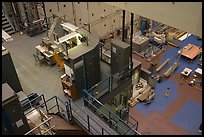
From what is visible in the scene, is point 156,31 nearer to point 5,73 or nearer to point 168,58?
point 168,58

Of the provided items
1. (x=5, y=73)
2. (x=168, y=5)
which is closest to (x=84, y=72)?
(x=5, y=73)

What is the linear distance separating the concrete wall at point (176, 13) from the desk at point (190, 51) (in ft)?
29.3

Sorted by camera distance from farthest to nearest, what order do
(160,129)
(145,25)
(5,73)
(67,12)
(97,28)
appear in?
(145,25) → (97,28) → (67,12) → (160,129) → (5,73)

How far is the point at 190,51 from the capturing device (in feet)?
54.2

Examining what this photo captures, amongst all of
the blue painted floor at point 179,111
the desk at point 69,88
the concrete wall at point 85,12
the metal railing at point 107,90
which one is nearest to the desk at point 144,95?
the blue painted floor at point 179,111

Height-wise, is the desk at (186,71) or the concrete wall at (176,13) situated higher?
the concrete wall at (176,13)

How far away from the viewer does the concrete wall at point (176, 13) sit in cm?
684

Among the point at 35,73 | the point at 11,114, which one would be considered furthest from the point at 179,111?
the point at 11,114

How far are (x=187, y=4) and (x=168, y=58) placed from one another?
31.8 ft

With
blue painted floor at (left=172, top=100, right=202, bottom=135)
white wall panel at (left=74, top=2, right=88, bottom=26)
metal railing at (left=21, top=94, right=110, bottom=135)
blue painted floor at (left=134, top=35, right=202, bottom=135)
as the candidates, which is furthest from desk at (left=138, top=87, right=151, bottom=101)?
white wall panel at (left=74, top=2, right=88, bottom=26)

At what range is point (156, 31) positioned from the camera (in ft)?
60.6

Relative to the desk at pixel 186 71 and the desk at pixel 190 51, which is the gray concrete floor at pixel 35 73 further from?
the desk at pixel 190 51

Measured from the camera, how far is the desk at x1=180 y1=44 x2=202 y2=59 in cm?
1612

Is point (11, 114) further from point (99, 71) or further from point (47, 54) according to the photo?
point (47, 54)
